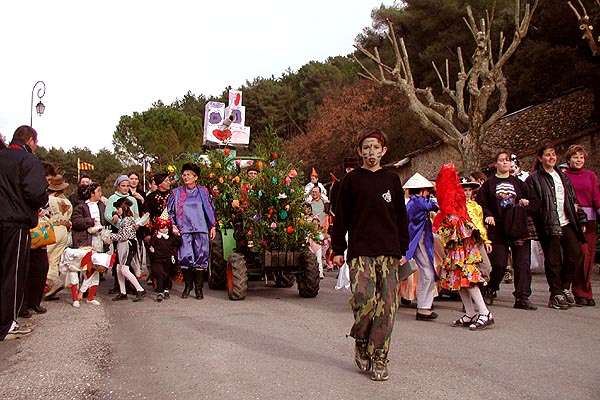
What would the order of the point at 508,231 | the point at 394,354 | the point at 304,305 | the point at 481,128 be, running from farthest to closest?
1. the point at 481,128
2. the point at 304,305
3. the point at 508,231
4. the point at 394,354

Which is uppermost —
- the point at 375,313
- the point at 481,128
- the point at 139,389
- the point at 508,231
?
the point at 481,128

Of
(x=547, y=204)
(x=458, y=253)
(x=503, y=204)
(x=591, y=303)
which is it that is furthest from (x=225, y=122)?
(x=458, y=253)

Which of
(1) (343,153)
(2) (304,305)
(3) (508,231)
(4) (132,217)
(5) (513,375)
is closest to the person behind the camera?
(5) (513,375)

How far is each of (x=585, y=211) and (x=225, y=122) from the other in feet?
37.6

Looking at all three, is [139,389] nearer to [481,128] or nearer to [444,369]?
[444,369]

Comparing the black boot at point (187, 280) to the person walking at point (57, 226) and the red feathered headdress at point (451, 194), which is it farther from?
the red feathered headdress at point (451, 194)

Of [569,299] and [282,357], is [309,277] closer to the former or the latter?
[569,299]

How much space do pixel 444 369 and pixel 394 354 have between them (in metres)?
0.70

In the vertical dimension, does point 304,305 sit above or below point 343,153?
below

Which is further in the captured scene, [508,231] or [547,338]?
[508,231]

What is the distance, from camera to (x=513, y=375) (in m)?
5.25

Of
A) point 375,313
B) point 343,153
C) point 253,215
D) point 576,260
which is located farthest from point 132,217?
point 343,153

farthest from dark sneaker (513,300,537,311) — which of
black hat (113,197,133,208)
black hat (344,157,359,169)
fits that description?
black hat (113,197,133,208)

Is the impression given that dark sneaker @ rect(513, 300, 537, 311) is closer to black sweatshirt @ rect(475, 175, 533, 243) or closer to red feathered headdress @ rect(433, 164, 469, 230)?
black sweatshirt @ rect(475, 175, 533, 243)
